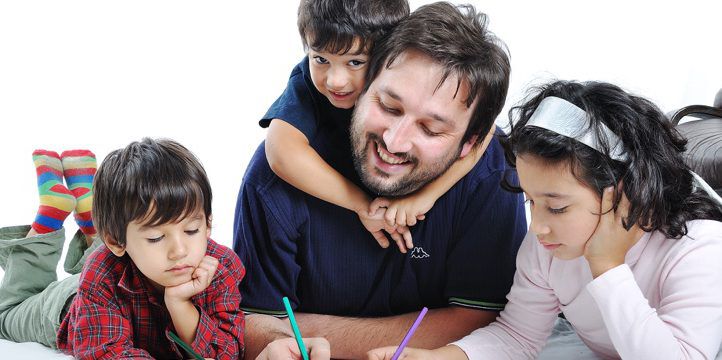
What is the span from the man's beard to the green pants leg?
2.54ft

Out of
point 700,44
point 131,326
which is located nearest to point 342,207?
point 131,326

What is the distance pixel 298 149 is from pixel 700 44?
5.60ft

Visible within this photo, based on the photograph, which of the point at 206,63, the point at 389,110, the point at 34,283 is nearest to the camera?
the point at 389,110

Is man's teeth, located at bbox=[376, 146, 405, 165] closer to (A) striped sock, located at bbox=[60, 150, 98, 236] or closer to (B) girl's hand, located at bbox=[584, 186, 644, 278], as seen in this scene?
(B) girl's hand, located at bbox=[584, 186, 644, 278]

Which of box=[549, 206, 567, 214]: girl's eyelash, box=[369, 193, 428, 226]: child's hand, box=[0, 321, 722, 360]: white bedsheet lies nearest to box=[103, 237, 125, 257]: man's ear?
box=[0, 321, 722, 360]: white bedsheet

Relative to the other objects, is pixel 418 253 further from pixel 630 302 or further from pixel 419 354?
pixel 630 302

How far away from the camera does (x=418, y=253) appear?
2.06 metres

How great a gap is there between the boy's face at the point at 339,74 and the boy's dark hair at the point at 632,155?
38cm

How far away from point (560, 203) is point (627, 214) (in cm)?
12

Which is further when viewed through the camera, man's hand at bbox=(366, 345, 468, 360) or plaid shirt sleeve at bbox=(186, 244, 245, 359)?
plaid shirt sleeve at bbox=(186, 244, 245, 359)

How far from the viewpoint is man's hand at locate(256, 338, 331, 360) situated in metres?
1.69

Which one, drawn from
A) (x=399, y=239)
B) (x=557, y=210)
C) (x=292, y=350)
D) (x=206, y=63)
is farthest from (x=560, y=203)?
(x=206, y=63)

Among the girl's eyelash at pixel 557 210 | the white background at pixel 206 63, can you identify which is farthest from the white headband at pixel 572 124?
the white background at pixel 206 63

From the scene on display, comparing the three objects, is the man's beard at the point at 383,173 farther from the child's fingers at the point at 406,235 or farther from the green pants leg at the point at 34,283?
the green pants leg at the point at 34,283
